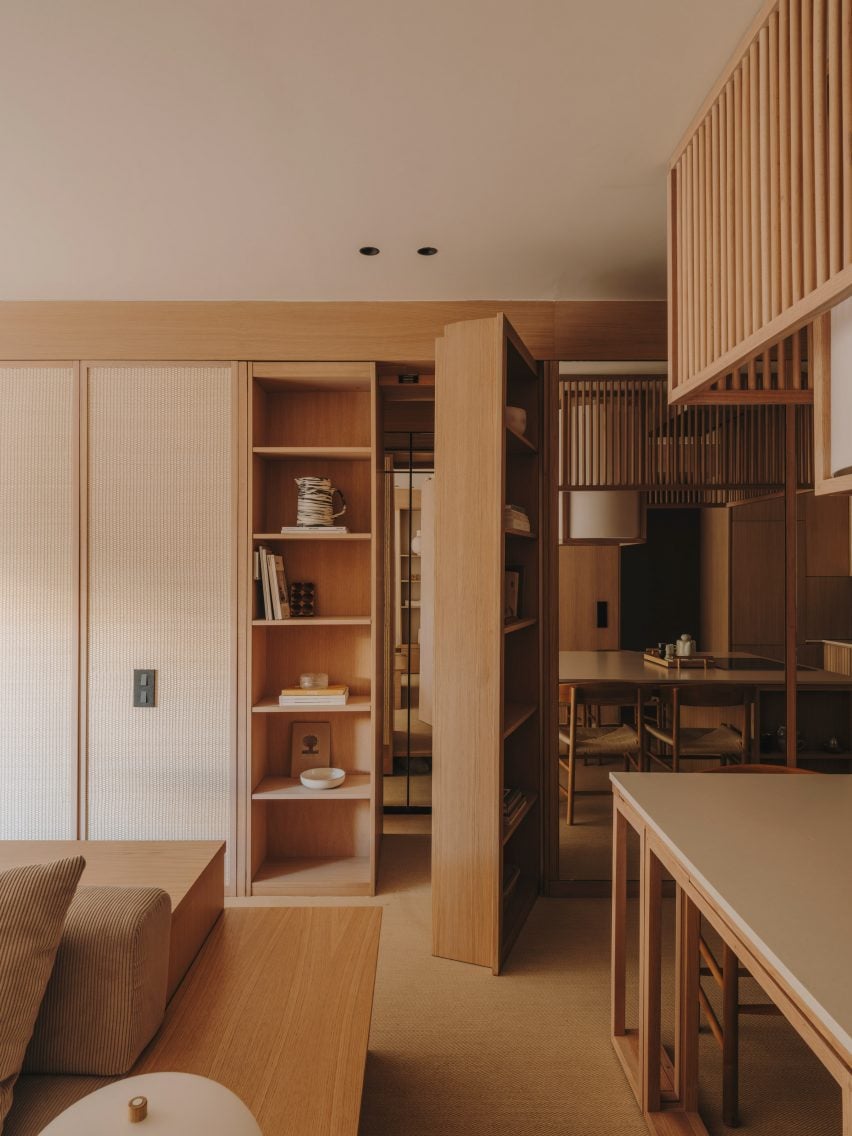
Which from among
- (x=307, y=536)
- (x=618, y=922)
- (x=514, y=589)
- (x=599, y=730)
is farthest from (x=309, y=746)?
(x=618, y=922)

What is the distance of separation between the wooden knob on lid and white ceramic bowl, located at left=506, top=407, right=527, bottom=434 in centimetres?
242

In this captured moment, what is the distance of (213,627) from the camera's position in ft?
11.2

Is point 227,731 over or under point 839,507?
under

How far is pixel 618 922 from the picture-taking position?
2223 mm

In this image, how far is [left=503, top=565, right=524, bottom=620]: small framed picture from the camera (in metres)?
3.20

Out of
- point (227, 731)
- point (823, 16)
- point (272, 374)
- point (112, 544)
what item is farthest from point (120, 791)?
point (823, 16)

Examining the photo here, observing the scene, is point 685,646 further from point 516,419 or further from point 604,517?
point 516,419

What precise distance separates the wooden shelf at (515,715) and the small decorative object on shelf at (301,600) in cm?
105

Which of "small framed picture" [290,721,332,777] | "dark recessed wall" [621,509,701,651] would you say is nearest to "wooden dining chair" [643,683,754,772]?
"dark recessed wall" [621,509,701,651]

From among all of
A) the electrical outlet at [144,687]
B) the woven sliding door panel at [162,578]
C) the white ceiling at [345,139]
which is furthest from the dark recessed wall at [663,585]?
the electrical outlet at [144,687]

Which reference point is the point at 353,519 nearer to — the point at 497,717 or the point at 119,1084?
the point at 497,717

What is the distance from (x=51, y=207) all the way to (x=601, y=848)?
3529 millimetres

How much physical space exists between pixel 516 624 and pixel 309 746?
1338 mm

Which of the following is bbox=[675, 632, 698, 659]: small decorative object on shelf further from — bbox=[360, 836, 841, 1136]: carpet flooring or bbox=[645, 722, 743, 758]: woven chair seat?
bbox=[360, 836, 841, 1136]: carpet flooring
